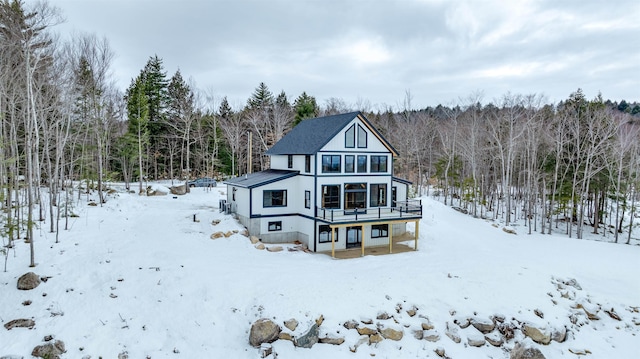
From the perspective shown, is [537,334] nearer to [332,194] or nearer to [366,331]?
[366,331]

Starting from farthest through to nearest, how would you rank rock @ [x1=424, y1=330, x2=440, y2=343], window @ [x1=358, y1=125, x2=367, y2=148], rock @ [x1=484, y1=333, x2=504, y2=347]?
window @ [x1=358, y1=125, x2=367, y2=148], rock @ [x1=484, y1=333, x2=504, y2=347], rock @ [x1=424, y1=330, x2=440, y2=343]

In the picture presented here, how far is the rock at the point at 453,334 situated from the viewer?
13.3 m

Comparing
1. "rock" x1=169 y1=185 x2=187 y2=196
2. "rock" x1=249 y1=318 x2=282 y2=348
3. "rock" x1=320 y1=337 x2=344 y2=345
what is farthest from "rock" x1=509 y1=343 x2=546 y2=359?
"rock" x1=169 y1=185 x2=187 y2=196

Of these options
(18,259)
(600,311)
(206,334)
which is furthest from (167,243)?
(600,311)

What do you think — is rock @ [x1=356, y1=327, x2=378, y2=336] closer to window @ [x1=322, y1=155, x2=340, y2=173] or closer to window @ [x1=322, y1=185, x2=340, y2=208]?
window @ [x1=322, y1=185, x2=340, y2=208]

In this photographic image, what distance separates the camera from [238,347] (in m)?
12.3

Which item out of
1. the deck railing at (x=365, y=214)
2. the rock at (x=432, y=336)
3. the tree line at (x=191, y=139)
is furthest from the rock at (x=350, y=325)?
the tree line at (x=191, y=139)

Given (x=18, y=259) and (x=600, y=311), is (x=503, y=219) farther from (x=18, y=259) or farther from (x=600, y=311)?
(x=18, y=259)

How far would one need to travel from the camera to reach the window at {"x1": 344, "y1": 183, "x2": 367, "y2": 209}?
2292 cm

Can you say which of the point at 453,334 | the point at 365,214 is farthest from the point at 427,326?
the point at 365,214

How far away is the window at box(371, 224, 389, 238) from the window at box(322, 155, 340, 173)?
442cm

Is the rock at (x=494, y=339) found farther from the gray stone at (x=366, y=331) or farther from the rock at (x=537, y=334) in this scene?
the gray stone at (x=366, y=331)

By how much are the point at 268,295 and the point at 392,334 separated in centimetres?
495

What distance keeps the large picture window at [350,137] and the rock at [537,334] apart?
13.1 metres
